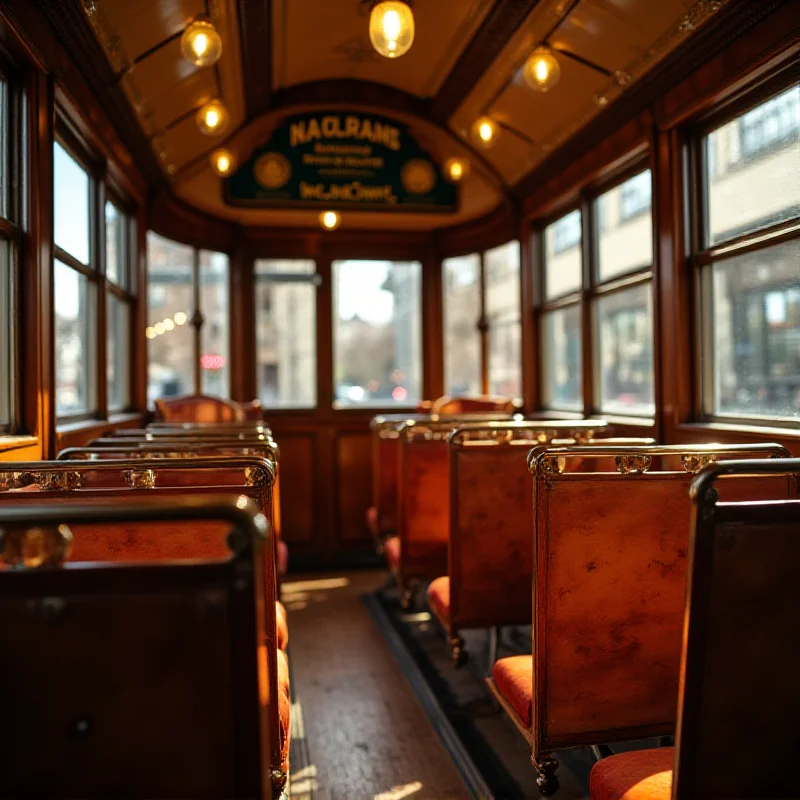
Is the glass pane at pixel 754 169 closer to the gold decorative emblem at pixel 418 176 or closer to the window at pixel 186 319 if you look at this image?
the gold decorative emblem at pixel 418 176

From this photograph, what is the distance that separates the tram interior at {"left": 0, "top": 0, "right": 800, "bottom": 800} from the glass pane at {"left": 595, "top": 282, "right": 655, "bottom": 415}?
0.07 feet

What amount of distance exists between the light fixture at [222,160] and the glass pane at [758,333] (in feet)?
9.55

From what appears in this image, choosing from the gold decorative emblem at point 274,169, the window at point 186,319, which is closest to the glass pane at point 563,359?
the gold decorative emblem at point 274,169

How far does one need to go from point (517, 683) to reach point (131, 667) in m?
1.26

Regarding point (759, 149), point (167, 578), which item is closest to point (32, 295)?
point (167, 578)

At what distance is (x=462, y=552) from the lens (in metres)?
2.59

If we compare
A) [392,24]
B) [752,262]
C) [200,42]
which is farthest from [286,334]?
[752,262]

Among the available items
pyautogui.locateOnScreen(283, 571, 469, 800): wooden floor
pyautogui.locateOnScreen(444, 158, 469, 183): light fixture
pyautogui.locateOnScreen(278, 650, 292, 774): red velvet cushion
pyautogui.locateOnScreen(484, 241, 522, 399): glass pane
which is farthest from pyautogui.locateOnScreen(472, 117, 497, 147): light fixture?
pyautogui.locateOnScreen(278, 650, 292, 774): red velvet cushion

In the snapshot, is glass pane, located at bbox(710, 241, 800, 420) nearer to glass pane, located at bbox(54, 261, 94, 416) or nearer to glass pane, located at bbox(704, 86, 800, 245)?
glass pane, located at bbox(704, 86, 800, 245)

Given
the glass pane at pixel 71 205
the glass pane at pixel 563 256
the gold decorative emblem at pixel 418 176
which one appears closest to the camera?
the glass pane at pixel 71 205

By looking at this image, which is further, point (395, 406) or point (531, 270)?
point (395, 406)

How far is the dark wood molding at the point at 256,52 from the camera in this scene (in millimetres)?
3286

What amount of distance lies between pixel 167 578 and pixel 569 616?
1.12 meters

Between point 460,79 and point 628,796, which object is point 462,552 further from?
point 460,79
